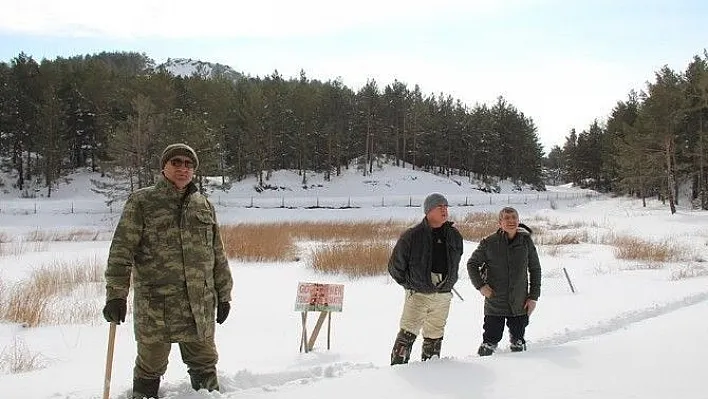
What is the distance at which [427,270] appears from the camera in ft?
14.7

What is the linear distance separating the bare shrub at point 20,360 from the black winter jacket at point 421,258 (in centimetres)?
357

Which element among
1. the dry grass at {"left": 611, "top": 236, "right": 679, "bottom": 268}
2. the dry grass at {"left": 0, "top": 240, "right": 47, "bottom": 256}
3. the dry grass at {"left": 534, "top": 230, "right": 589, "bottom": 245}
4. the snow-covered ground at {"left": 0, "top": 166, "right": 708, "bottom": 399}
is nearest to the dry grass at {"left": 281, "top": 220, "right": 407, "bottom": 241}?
the dry grass at {"left": 534, "top": 230, "right": 589, "bottom": 245}

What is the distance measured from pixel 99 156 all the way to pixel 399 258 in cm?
4595

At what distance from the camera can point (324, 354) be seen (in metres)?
5.89

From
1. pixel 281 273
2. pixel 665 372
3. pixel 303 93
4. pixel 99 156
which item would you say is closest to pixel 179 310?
pixel 665 372

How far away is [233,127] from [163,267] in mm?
46775

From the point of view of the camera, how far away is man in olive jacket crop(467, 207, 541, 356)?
16.3 feet

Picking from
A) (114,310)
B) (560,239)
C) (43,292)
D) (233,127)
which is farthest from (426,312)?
(233,127)

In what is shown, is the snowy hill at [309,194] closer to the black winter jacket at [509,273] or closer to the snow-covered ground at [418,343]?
the snow-covered ground at [418,343]

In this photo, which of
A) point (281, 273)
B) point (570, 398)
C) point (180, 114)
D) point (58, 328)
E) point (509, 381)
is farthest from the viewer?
point (180, 114)

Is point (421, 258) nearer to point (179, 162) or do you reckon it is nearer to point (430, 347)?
point (430, 347)

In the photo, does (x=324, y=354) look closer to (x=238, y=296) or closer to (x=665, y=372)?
(x=665, y=372)

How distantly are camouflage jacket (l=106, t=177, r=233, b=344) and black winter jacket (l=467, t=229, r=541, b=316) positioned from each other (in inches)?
104

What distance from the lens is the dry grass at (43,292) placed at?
7.04m
